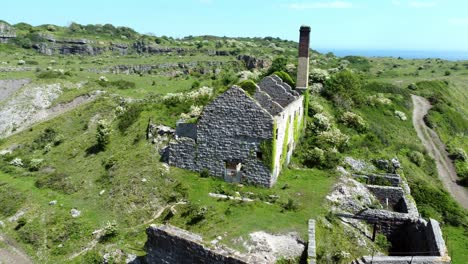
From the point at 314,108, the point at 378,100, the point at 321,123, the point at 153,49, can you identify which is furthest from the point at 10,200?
the point at 153,49

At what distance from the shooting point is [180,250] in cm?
1600

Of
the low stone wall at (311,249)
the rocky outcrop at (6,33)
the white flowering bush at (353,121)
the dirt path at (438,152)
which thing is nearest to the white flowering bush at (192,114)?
the low stone wall at (311,249)

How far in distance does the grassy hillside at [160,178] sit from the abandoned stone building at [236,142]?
73 centimetres

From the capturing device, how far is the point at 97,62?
74.9m

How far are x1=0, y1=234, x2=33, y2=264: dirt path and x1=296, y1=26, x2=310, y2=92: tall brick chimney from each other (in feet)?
74.8

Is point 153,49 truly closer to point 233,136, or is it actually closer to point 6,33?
point 6,33

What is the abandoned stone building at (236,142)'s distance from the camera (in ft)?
71.8

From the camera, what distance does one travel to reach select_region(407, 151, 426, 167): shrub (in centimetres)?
3853

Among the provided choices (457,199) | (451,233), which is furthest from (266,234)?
(457,199)

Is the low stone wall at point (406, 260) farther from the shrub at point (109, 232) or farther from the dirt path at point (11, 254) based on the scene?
the dirt path at point (11, 254)

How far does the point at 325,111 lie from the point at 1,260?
27.1 meters

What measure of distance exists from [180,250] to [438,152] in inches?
1531

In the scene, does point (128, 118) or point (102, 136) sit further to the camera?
point (128, 118)

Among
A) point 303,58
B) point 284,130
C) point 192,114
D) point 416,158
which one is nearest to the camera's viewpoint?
point 284,130
